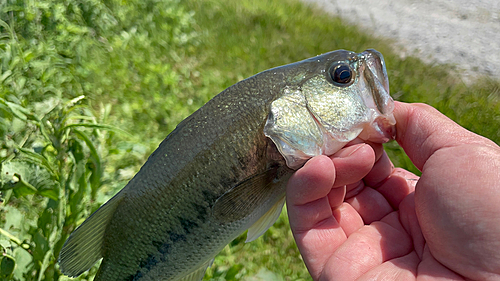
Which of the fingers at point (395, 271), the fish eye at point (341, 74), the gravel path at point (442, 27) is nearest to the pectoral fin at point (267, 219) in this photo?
the fingers at point (395, 271)

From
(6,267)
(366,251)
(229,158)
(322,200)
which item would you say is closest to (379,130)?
(322,200)

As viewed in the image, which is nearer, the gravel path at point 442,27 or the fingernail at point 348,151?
the fingernail at point 348,151

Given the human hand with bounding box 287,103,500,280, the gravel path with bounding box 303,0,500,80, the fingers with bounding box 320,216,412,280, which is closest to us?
the human hand with bounding box 287,103,500,280

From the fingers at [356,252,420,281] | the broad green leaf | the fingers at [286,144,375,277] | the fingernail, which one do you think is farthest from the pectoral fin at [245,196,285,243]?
the broad green leaf

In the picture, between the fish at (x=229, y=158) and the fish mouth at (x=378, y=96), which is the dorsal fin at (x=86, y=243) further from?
the fish mouth at (x=378, y=96)

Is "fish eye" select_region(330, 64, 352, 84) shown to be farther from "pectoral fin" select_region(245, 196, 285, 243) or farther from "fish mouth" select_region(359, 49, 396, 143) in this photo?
"pectoral fin" select_region(245, 196, 285, 243)

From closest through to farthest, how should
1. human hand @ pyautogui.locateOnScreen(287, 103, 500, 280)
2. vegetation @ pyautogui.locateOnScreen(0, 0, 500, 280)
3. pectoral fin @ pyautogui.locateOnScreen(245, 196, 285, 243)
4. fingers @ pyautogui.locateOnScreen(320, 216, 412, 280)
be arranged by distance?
1. human hand @ pyautogui.locateOnScreen(287, 103, 500, 280)
2. fingers @ pyautogui.locateOnScreen(320, 216, 412, 280)
3. pectoral fin @ pyautogui.locateOnScreen(245, 196, 285, 243)
4. vegetation @ pyautogui.locateOnScreen(0, 0, 500, 280)

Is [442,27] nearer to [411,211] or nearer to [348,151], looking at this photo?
[411,211]

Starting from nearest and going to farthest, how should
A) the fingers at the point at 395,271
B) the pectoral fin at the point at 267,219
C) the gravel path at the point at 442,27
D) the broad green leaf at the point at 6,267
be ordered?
the fingers at the point at 395,271 → the pectoral fin at the point at 267,219 → the broad green leaf at the point at 6,267 → the gravel path at the point at 442,27

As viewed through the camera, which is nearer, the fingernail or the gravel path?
the fingernail
